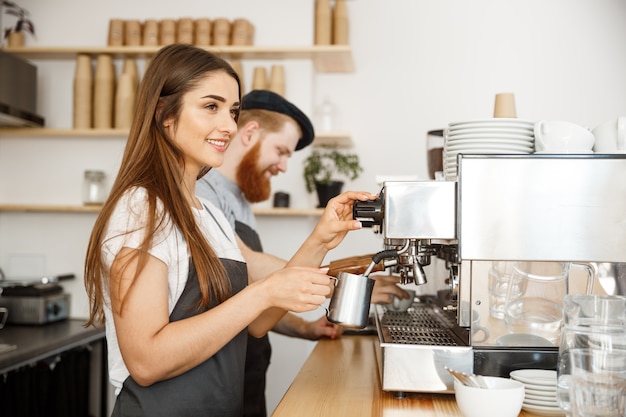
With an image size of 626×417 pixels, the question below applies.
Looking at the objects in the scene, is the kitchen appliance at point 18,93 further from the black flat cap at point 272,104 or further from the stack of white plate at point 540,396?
the stack of white plate at point 540,396

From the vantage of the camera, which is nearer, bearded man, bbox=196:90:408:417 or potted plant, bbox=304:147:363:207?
bearded man, bbox=196:90:408:417

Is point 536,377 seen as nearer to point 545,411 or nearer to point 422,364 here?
point 545,411

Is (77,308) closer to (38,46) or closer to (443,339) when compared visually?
(38,46)

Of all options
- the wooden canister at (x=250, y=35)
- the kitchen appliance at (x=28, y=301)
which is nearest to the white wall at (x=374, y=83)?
the wooden canister at (x=250, y=35)

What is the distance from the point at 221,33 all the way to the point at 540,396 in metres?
2.23

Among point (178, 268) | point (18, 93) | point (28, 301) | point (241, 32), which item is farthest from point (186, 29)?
point (178, 268)

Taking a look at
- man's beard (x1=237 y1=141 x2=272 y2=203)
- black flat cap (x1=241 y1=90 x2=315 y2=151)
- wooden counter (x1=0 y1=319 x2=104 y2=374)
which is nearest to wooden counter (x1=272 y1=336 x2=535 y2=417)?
man's beard (x1=237 y1=141 x2=272 y2=203)

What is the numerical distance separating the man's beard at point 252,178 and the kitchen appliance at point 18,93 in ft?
4.11

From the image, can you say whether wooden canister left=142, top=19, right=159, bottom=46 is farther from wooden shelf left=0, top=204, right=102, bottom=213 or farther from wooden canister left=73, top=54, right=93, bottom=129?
wooden shelf left=0, top=204, right=102, bottom=213

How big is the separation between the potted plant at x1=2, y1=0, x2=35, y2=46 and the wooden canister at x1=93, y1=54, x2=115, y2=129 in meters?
0.43

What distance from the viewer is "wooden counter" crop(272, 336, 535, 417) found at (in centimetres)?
117

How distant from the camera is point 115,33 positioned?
297cm

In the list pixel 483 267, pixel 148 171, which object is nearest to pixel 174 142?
pixel 148 171

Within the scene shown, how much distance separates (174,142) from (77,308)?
2104 millimetres
